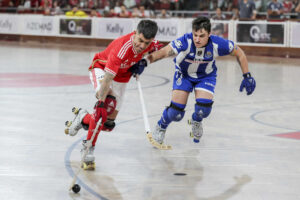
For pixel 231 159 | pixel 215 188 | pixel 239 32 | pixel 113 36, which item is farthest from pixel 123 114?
pixel 113 36

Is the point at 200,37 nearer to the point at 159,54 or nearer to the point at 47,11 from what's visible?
the point at 159,54

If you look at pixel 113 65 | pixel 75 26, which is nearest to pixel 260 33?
pixel 75 26

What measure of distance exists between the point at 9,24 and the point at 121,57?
2132cm

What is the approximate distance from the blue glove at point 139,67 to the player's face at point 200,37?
2.59 feet

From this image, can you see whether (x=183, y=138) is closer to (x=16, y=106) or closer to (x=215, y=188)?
(x=215, y=188)

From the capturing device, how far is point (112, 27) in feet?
75.8

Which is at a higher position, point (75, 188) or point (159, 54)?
point (159, 54)

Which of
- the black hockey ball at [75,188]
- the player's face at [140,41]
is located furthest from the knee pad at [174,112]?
the black hockey ball at [75,188]

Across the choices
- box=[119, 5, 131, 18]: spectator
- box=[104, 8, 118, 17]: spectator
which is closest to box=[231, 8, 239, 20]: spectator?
box=[119, 5, 131, 18]: spectator

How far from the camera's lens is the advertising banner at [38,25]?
81.5ft

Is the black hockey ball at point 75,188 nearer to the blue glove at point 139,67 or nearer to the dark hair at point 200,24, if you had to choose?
the blue glove at point 139,67

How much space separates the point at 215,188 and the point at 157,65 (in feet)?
41.5

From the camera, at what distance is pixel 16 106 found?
32.2 ft

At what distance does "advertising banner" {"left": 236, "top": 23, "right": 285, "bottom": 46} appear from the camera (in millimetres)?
19281
